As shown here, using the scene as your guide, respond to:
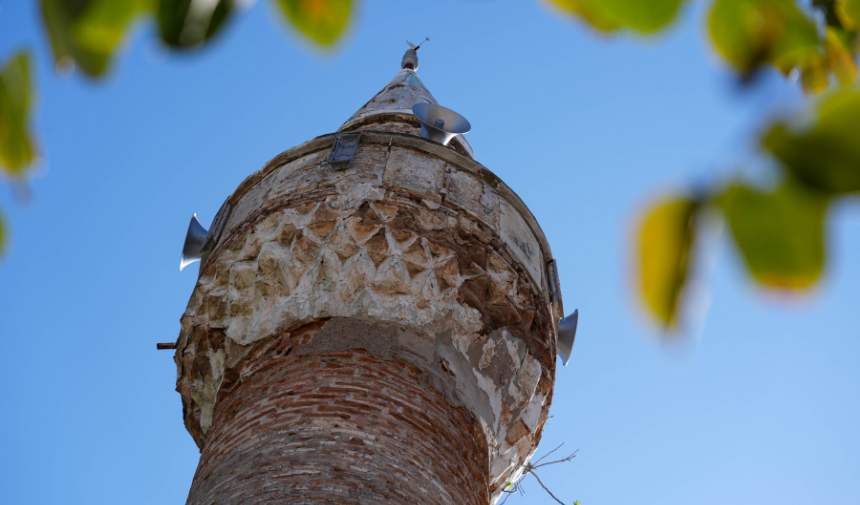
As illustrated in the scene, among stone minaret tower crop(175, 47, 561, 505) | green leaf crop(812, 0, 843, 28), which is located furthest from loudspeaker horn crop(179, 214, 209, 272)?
green leaf crop(812, 0, 843, 28)

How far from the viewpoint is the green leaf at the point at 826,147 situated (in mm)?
618

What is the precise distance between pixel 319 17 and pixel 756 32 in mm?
428

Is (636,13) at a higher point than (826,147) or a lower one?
higher

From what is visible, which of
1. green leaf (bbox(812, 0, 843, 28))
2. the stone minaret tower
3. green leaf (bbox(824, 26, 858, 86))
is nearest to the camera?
green leaf (bbox(824, 26, 858, 86))

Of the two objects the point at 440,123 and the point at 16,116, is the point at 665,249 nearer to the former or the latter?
the point at 16,116

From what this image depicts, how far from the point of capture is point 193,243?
6.20 metres

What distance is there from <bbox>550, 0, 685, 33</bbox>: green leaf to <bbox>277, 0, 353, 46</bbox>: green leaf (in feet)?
0.84

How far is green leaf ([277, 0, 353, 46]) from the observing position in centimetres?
83

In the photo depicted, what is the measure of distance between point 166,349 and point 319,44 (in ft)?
17.3

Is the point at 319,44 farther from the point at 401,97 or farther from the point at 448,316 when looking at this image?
the point at 401,97

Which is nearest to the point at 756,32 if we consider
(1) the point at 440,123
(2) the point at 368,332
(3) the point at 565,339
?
(2) the point at 368,332

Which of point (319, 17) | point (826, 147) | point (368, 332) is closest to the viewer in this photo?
point (826, 147)

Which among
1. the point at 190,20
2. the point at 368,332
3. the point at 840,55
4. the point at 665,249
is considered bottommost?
the point at 665,249

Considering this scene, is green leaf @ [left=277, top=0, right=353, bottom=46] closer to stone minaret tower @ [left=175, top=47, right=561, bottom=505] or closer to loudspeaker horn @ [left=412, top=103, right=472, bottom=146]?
stone minaret tower @ [left=175, top=47, right=561, bottom=505]
